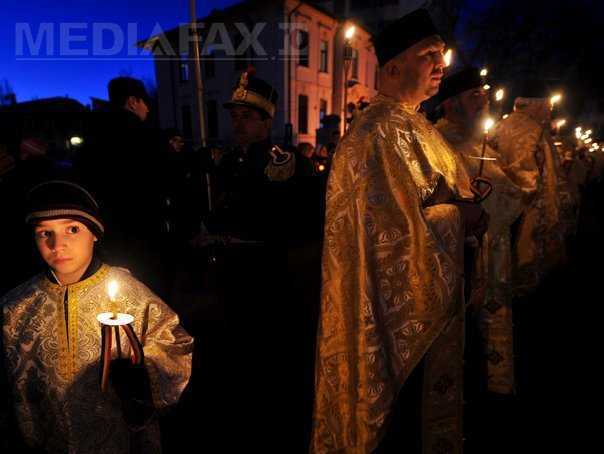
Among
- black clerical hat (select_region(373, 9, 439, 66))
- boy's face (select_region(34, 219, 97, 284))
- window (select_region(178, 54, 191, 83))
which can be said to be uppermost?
window (select_region(178, 54, 191, 83))

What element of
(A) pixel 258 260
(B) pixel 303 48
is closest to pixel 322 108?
(B) pixel 303 48

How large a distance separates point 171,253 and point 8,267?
141 centimetres

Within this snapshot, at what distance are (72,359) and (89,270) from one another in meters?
0.48

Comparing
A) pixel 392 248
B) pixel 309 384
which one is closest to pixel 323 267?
pixel 392 248

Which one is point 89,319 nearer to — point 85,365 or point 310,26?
point 85,365

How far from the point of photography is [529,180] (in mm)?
3906

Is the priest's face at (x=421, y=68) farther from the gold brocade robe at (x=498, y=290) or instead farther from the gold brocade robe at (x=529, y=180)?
the gold brocade robe at (x=529, y=180)

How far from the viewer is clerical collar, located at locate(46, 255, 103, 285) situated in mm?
1934

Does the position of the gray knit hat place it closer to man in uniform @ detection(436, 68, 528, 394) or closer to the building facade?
man in uniform @ detection(436, 68, 528, 394)

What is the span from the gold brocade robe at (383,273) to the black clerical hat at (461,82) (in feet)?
5.72

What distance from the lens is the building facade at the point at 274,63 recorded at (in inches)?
853

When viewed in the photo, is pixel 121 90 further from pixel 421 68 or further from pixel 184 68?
pixel 184 68

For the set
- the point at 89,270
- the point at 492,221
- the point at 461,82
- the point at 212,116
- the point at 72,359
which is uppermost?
the point at 212,116

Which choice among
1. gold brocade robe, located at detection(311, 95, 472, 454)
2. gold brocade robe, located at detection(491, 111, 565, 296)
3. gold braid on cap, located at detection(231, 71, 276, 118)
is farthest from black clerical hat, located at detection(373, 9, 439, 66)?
gold brocade robe, located at detection(491, 111, 565, 296)
